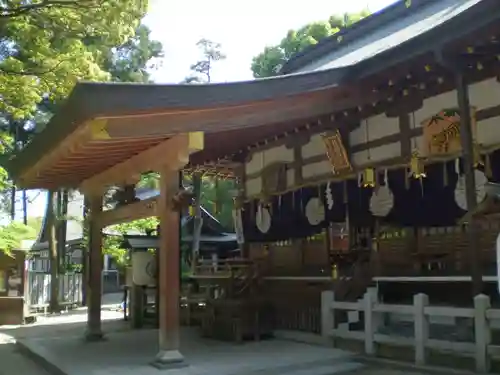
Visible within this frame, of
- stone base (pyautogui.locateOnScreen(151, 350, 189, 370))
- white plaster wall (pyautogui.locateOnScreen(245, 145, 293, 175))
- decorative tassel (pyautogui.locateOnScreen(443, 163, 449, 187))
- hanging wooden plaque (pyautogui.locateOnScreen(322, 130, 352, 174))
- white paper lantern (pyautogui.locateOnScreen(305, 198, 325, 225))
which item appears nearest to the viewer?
stone base (pyautogui.locateOnScreen(151, 350, 189, 370))

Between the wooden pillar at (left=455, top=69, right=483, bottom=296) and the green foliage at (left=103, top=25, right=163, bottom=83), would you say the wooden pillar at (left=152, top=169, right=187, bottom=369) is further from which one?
the green foliage at (left=103, top=25, right=163, bottom=83)

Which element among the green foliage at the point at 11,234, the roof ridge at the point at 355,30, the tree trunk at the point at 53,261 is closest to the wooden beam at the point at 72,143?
the green foliage at the point at 11,234

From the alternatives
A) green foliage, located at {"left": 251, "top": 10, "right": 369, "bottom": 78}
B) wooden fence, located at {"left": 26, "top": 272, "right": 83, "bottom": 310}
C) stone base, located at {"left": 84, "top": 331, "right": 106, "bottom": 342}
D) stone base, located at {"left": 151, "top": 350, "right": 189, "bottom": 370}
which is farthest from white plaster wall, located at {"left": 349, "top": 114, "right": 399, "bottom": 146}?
green foliage, located at {"left": 251, "top": 10, "right": 369, "bottom": 78}

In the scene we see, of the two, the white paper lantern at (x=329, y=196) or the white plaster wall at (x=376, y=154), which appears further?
the white paper lantern at (x=329, y=196)

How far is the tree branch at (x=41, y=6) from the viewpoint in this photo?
975 cm

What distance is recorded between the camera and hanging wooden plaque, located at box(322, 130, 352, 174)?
10.0 m

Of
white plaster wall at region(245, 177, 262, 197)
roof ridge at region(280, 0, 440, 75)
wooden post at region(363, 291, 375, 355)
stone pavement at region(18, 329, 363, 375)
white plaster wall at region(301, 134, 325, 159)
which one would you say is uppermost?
roof ridge at region(280, 0, 440, 75)

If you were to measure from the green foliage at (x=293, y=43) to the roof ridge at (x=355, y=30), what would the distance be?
13.6m

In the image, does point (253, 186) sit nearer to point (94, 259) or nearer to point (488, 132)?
point (94, 259)

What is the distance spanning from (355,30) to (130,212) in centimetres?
779

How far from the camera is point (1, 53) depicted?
13.3 metres

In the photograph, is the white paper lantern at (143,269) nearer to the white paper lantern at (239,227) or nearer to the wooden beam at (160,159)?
the white paper lantern at (239,227)

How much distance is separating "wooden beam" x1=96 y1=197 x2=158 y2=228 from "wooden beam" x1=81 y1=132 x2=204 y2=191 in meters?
0.45

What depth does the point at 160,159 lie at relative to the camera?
24.7 feet
